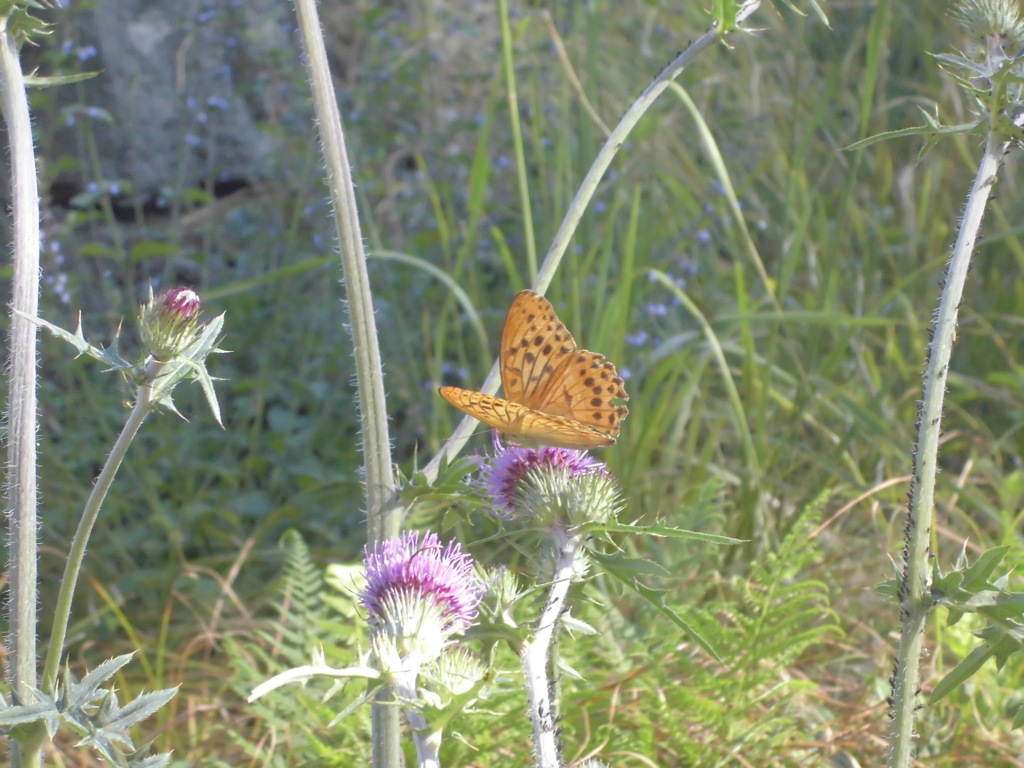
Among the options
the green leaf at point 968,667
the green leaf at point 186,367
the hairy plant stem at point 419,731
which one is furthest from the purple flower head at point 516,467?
the green leaf at point 968,667

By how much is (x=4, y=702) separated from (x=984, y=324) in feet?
11.3

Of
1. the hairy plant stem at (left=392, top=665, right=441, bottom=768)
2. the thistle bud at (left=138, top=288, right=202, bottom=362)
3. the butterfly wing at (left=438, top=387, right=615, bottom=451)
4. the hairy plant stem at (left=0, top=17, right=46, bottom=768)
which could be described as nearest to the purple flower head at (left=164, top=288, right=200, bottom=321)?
the thistle bud at (left=138, top=288, right=202, bottom=362)

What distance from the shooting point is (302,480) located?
391 cm

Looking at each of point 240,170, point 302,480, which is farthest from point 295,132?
point 302,480

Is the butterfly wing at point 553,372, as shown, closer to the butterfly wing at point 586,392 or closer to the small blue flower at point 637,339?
the butterfly wing at point 586,392

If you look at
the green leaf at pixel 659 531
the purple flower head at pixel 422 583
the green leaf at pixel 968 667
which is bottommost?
the green leaf at pixel 968 667

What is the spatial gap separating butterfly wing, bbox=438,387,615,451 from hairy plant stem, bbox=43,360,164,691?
1.37 ft

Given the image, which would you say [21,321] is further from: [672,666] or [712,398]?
[712,398]

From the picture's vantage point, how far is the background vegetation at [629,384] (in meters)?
2.46

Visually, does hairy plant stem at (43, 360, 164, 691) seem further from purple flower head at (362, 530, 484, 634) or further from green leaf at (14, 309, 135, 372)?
purple flower head at (362, 530, 484, 634)

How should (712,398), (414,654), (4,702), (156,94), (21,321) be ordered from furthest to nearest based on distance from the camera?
(156,94), (712,398), (21,321), (4,702), (414,654)

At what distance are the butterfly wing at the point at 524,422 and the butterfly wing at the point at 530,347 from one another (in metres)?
0.13

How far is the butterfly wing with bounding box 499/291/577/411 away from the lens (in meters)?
1.79

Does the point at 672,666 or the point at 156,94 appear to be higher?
the point at 156,94
